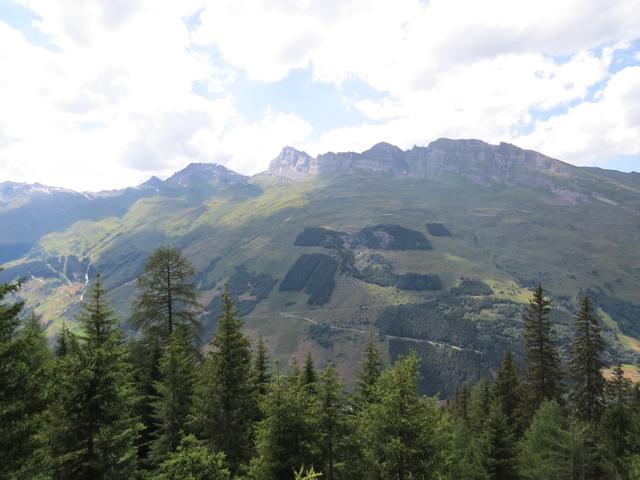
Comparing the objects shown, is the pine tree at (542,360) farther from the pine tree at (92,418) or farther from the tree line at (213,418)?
the pine tree at (92,418)

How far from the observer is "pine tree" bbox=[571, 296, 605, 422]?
44906 millimetres

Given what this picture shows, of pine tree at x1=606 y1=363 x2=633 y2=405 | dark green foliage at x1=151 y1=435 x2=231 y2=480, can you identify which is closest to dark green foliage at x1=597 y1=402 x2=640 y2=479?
pine tree at x1=606 y1=363 x2=633 y2=405

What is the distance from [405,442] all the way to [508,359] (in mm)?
34425

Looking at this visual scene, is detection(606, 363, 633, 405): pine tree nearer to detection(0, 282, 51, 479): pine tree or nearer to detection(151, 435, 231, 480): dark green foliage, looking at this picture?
detection(151, 435, 231, 480): dark green foliage

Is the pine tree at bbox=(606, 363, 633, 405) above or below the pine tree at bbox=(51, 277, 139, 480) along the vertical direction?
below

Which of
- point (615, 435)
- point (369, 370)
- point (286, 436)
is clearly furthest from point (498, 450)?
point (286, 436)

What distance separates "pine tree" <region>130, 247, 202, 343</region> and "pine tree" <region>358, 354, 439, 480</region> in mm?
22214

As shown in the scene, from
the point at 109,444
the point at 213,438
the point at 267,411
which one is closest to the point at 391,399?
the point at 267,411

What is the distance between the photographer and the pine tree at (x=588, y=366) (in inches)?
1768

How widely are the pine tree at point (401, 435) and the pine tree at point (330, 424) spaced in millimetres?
1355

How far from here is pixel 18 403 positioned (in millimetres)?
13961

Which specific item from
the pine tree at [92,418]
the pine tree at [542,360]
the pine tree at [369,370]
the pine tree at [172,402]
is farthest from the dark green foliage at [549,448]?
the pine tree at [92,418]

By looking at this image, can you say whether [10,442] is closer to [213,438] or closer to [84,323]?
[84,323]

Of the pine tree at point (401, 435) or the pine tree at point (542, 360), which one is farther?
the pine tree at point (542, 360)
